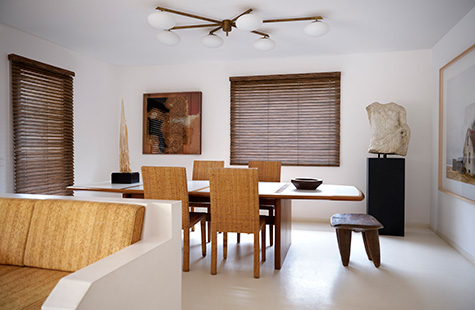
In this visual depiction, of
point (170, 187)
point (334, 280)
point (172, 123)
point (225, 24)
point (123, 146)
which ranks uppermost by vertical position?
point (225, 24)

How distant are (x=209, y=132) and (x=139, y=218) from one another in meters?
3.50

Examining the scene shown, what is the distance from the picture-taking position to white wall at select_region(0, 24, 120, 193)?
11.4 feet

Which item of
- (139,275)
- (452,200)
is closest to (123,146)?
(139,275)

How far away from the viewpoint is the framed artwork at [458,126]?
2936 millimetres

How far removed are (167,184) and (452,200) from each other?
118 inches

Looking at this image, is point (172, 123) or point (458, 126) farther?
point (172, 123)

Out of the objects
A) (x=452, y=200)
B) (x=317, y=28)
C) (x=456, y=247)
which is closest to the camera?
(x=317, y=28)

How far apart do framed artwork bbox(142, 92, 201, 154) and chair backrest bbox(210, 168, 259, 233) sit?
242 centimetres

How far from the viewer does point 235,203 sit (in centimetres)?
262

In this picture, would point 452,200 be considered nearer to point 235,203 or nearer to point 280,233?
point 280,233

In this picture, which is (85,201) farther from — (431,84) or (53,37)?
(431,84)

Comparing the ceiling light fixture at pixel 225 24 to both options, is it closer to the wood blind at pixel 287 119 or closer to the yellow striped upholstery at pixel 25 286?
the wood blind at pixel 287 119

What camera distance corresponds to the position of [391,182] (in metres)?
3.86

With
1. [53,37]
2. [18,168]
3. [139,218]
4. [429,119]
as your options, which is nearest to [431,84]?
[429,119]
